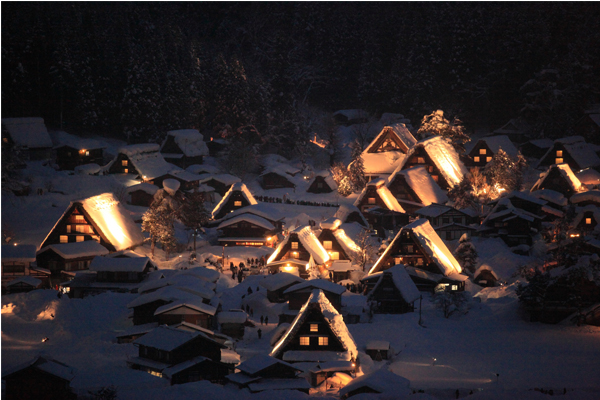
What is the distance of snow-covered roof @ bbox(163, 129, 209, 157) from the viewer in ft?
210

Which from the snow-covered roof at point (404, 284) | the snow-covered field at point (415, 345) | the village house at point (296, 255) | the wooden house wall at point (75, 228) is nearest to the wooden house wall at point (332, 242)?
the village house at point (296, 255)

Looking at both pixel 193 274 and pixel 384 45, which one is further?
pixel 384 45

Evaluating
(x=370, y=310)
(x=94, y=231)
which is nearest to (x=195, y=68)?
(x=94, y=231)

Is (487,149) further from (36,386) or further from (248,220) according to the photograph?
(36,386)

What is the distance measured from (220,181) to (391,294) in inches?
1058

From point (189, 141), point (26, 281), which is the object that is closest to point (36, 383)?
point (26, 281)

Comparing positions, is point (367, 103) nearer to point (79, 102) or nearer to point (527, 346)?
point (79, 102)

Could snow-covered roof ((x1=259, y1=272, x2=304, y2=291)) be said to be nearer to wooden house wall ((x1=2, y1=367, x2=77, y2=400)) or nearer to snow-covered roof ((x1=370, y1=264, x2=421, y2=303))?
snow-covered roof ((x1=370, y1=264, x2=421, y2=303))

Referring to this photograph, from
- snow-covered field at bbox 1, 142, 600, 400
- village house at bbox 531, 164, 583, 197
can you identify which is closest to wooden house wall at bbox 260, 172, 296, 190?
village house at bbox 531, 164, 583, 197

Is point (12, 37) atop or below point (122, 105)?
atop

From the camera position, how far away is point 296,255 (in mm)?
41938

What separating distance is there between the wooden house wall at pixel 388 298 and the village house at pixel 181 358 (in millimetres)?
10366

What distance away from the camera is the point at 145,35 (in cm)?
7306

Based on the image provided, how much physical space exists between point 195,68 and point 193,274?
37.1 m
